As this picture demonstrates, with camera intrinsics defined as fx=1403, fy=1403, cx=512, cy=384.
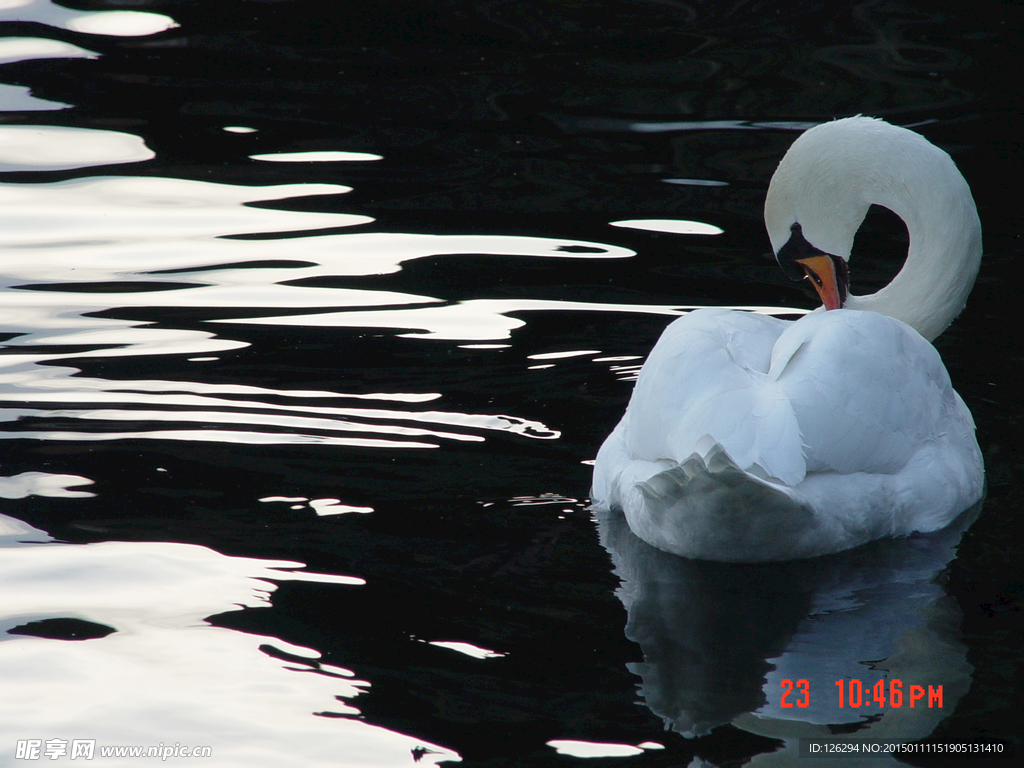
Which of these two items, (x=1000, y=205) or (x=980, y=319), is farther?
(x=1000, y=205)

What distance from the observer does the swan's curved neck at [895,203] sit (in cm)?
524

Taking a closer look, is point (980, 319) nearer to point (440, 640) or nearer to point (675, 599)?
point (675, 599)

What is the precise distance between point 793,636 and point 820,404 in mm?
675

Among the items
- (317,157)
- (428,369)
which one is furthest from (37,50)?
(428,369)

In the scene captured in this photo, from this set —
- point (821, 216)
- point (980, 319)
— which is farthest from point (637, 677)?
point (980, 319)

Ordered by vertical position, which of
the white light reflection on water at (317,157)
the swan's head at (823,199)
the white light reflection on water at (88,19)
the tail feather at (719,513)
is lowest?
the tail feather at (719,513)

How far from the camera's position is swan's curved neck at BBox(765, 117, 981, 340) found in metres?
5.24

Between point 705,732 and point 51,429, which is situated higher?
point 51,429

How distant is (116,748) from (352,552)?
120 cm

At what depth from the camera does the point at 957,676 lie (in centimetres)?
361
